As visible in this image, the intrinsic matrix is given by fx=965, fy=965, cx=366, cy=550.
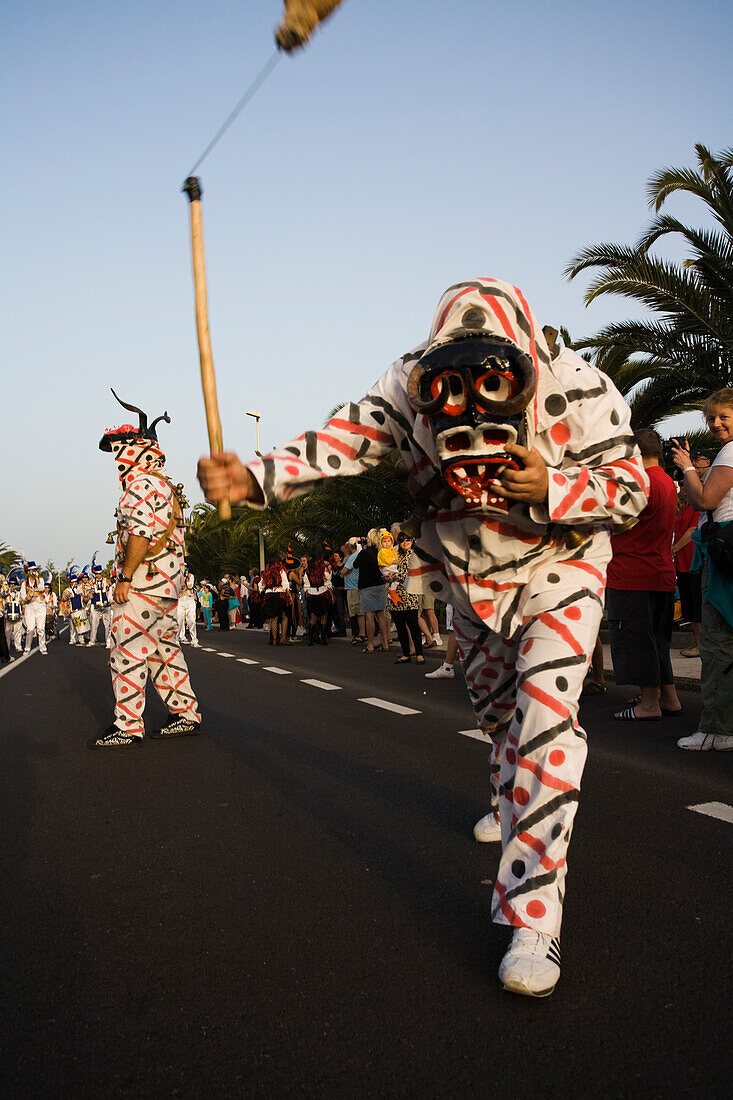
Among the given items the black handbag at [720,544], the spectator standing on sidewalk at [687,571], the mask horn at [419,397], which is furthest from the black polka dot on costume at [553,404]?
the spectator standing on sidewalk at [687,571]

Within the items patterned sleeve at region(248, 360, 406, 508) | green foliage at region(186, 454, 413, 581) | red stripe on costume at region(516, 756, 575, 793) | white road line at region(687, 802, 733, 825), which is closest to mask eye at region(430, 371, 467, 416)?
patterned sleeve at region(248, 360, 406, 508)

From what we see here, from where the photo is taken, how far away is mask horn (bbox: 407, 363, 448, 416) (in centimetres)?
255

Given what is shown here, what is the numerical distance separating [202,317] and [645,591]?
4.93 metres

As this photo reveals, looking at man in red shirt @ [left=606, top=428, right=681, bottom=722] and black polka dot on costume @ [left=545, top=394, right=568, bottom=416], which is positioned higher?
black polka dot on costume @ [left=545, top=394, right=568, bottom=416]

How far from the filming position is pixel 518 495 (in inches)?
101

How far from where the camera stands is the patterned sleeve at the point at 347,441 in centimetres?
300

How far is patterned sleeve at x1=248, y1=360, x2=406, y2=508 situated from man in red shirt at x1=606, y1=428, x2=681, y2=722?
4.38m

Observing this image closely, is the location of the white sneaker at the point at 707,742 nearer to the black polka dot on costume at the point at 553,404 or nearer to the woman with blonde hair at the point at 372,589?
the black polka dot on costume at the point at 553,404

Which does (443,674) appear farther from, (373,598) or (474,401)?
(474,401)

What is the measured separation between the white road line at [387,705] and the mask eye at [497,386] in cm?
606

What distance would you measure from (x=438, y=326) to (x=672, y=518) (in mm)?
5018

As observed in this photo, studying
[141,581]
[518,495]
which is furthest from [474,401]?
[141,581]

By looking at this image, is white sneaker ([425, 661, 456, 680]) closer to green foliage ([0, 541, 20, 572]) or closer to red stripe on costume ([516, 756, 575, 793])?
red stripe on costume ([516, 756, 575, 793])

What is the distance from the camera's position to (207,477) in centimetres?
282
